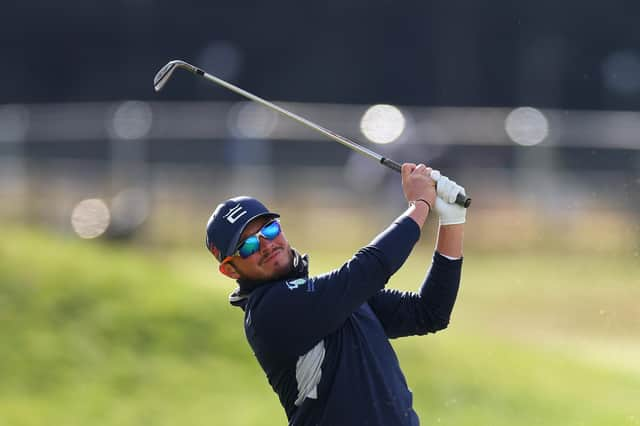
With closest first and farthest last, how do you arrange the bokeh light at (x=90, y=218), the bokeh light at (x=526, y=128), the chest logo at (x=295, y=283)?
the chest logo at (x=295, y=283) < the bokeh light at (x=90, y=218) < the bokeh light at (x=526, y=128)

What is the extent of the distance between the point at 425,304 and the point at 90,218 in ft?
45.8

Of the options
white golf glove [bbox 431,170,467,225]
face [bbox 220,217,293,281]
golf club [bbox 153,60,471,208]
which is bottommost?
face [bbox 220,217,293,281]

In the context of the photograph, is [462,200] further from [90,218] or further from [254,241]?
[90,218]

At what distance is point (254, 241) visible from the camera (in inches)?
190

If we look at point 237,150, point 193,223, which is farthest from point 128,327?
point 237,150

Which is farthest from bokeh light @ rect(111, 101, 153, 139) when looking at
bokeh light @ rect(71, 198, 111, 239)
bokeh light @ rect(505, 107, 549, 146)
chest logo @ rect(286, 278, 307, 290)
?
chest logo @ rect(286, 278, 307, 290)

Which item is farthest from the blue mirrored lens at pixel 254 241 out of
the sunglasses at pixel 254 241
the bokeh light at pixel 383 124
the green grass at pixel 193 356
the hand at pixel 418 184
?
the bokeh light at pixel 383 124

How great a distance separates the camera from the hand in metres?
4.84

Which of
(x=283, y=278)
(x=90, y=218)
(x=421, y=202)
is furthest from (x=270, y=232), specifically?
(x=90, y=218)

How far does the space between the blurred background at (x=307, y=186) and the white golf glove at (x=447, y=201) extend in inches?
167

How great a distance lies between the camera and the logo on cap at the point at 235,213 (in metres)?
4.84

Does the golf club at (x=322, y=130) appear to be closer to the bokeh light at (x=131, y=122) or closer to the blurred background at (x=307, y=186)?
the blurred background at (x=307, y=186)

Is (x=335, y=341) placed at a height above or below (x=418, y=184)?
below

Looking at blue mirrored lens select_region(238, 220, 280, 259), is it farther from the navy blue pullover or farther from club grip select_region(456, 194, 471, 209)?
club grip select_region(456, 194, 471, 209)
